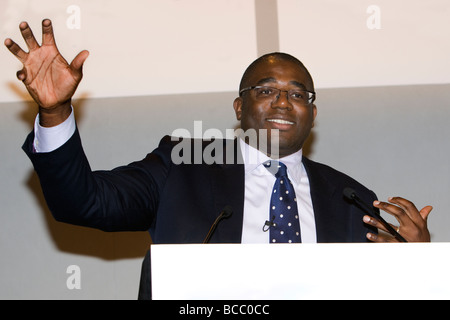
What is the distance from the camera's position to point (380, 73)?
3352 millimetres

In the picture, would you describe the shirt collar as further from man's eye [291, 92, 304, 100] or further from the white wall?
the white wall

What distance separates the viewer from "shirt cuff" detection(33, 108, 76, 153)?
189 centimetres

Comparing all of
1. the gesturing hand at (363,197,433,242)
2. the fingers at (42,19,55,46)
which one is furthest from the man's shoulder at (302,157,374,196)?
the fingers at (42,19,55,46)

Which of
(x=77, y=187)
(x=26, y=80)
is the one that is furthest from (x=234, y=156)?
(x=26, y=80)

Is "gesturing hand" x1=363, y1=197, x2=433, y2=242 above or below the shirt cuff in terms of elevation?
below

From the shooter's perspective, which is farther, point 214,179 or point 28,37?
point 214,179

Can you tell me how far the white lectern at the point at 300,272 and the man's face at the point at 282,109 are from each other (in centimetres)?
121

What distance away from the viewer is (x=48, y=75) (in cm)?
188

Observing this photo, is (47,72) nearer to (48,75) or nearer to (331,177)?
(48,75)

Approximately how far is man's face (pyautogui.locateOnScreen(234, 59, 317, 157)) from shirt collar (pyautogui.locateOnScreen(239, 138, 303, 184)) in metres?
0.04

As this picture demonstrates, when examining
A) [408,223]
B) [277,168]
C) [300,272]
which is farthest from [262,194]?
[300,272]

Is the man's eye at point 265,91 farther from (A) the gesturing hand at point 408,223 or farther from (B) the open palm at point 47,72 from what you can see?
(B) the open palm at point 47,72

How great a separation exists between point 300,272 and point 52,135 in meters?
0.84
